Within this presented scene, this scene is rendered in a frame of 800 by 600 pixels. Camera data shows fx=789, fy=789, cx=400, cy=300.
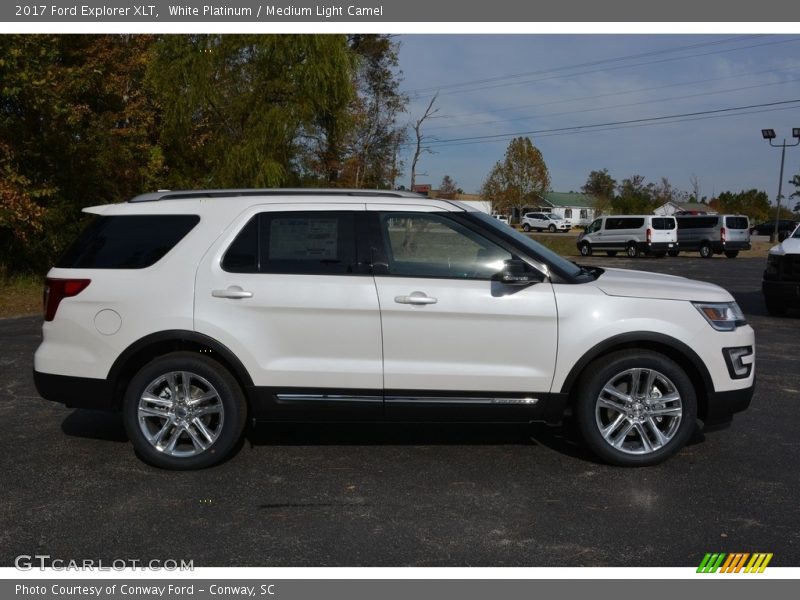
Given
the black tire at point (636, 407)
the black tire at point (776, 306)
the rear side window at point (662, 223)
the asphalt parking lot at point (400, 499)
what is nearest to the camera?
the asphalt parking lot at point (400, 499)

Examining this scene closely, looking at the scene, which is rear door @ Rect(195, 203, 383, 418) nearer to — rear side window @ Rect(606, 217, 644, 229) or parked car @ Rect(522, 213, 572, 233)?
rear side window @ Rect(606, 217, 644, 229)

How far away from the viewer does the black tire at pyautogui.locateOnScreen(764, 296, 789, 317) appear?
44.1 ft

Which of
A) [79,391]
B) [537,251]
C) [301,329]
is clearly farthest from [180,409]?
[537,251]

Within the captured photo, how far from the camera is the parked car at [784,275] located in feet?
41.5

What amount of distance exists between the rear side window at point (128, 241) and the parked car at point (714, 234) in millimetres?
34350

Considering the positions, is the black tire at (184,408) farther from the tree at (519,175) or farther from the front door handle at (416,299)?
the tree at (519,175)

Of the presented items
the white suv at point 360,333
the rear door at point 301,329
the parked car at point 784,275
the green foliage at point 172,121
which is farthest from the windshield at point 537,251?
the green foliage at point 172,121

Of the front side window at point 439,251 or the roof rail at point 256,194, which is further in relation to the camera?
the roof rail at point 256,194

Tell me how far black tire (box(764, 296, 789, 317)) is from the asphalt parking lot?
760 cm

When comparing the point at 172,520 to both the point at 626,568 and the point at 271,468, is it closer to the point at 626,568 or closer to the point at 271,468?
the point at 271,468

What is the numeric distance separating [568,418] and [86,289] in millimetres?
3403

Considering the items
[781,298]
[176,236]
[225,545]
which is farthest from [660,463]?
[781,298]

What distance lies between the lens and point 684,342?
5199 millimetres

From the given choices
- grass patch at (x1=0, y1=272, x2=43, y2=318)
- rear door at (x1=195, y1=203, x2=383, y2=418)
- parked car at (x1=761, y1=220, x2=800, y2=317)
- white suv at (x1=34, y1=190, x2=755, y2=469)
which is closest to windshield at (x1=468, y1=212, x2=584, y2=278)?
white suv at (x1=34, y1=190, x2=755, y2=469)
